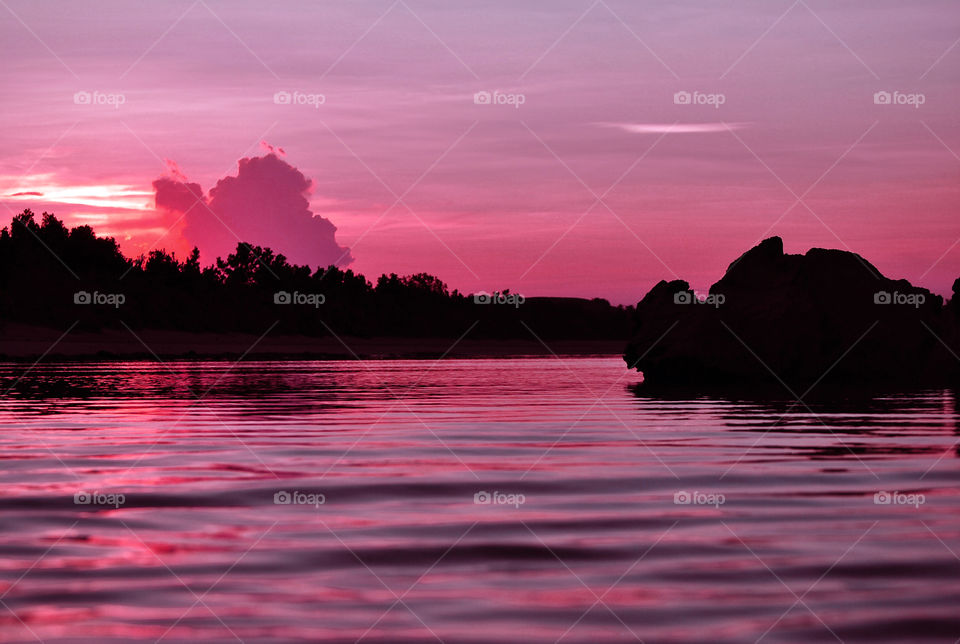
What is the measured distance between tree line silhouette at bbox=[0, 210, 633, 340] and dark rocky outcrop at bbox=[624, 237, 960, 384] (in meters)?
20.5

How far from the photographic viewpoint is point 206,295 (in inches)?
3260

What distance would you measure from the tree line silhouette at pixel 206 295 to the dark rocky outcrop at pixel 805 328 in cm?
2054

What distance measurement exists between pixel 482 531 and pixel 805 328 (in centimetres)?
1974

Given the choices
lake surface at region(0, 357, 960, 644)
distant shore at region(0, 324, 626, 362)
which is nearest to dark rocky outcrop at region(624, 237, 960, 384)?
lake surface at region(0, 357, 960, 644)

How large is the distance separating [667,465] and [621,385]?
17091 millimetres

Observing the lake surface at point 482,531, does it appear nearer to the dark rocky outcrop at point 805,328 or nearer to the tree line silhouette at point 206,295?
the dark rocky outcrop at point 805,328

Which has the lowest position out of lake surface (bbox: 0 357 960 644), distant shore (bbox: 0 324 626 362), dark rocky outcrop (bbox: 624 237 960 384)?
lake surface (bbox: 0 357 960 644)

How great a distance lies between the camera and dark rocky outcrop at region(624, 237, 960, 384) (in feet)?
87.3

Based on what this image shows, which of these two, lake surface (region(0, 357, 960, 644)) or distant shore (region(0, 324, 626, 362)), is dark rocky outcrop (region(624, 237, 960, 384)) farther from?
distant shore (region(0, 324, 626, 362))

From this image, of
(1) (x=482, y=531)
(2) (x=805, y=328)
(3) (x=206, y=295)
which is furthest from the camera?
(3) (x=206, y=295)

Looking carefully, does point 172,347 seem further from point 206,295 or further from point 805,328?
point 805,328

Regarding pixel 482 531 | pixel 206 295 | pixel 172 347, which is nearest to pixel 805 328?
pixel 482 531

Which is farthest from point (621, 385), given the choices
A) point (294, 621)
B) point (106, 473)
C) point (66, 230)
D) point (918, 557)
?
point (66, 230)

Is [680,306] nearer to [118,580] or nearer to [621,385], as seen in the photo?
[621,385]
